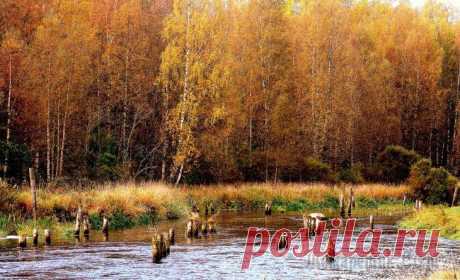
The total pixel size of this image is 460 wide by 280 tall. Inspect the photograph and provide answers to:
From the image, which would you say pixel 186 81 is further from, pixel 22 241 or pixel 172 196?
pixel 22 241

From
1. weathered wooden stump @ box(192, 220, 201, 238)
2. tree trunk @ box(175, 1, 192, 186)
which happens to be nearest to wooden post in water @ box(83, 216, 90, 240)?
weathered wooden stump @ box(192, 220, 201, 238)

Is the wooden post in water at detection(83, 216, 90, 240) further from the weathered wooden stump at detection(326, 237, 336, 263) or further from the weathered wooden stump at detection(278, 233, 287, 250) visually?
the weathered wooden stump at detection(326, 237, 336, 263)

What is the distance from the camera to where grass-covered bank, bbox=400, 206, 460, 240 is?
32.3 meters

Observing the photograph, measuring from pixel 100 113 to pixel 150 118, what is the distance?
425 cm

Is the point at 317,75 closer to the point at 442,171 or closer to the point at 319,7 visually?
the point at 319,7

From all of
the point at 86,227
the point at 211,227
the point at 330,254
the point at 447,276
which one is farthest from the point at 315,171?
the point at 447,276

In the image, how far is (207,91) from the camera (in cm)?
5003

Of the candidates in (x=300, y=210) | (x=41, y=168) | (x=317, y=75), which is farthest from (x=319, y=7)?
(x=41, y=168)

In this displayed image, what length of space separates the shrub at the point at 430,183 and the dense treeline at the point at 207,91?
9.11 meters

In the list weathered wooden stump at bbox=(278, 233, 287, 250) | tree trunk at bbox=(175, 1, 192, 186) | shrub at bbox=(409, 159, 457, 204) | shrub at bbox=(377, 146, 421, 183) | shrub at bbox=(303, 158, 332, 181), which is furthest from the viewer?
shrub at bbox=(377, 146, 421, 183)

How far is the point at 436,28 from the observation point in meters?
85.4

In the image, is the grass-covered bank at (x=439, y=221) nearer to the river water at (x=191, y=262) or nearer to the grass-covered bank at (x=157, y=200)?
the river water at (x=191, y=262)

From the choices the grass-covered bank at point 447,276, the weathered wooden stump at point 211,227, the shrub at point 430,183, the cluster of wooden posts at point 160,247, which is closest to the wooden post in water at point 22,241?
the cluster of wooden posts at point 160,247

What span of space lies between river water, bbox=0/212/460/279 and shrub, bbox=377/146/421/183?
3223 cm
